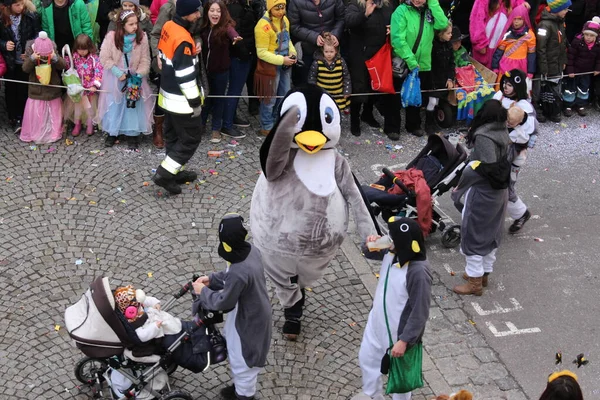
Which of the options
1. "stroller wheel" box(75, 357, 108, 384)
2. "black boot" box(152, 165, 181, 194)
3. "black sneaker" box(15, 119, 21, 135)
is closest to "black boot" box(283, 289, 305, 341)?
"stroller wheel" box(75, 357, 108, 384)

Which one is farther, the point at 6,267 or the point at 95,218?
the point at 95,218

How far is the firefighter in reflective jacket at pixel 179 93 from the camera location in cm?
865

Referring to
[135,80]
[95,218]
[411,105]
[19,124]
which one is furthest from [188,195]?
[411,105]

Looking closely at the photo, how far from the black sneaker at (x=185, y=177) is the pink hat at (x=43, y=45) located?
Answer: 2275 mm

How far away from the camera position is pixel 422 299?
5.66 meters

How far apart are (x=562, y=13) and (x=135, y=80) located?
6.01m

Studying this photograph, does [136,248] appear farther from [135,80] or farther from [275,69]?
[275,69]

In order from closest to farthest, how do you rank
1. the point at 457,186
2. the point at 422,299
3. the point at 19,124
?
the point at 422,299, the point at 457,186, the point at 19,124

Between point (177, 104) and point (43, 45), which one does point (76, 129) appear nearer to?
point (43, 45)

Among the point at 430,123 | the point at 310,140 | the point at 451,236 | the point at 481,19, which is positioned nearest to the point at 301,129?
the point at 310,140

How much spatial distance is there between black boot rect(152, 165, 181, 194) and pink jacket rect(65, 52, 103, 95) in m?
1.81

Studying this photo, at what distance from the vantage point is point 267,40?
396 inches

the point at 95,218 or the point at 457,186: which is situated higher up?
the point at 457,186

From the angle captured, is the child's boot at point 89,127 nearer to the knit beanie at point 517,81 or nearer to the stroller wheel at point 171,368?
the stroller wheel at point 171,368
